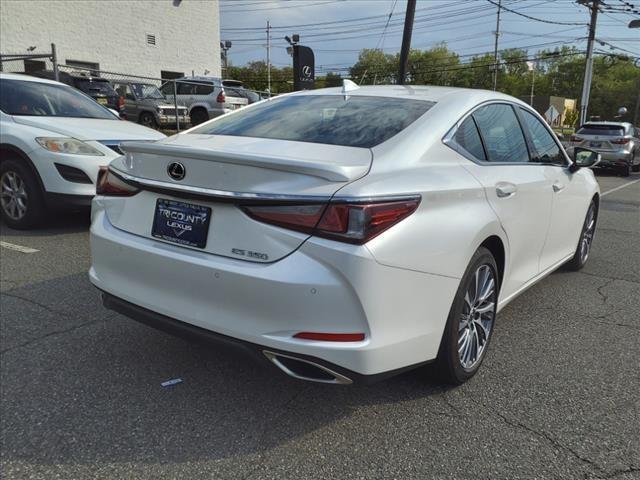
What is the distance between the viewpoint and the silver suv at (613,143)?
54.5ft

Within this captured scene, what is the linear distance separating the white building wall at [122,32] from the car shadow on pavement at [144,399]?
24308 mm

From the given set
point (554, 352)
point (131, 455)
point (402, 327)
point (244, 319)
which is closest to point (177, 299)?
point (244, 319)

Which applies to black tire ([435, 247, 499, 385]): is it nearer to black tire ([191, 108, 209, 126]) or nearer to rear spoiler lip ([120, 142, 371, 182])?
rear spoiler lip ([120, 142, 371, 182])

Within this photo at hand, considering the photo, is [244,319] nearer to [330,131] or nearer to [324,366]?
[324,366]

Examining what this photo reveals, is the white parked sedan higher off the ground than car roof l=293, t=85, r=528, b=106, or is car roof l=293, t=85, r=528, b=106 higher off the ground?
car roof l=293, t=85, r=528, b=106

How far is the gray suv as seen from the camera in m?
18.1

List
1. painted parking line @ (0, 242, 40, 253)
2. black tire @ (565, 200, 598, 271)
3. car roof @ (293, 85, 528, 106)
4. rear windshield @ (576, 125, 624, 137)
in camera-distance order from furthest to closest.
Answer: rear windshield @ (576, 125, 624, 137) < painted parking line @ (0, 242, 40, 253) < black tire @ (565, 200, 598, 271) < car roof @ (293, 85, 528, 106)

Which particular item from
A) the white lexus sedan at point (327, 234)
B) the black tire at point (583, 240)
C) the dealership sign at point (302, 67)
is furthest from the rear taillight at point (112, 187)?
the dealership sign at point (302, 67)

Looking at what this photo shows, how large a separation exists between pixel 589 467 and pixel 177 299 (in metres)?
1.94

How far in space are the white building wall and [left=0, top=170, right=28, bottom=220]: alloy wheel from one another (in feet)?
67.5

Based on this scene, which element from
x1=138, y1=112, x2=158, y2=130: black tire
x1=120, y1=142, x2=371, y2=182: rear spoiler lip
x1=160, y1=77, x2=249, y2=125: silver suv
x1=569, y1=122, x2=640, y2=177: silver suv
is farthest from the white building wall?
x1=120, y1=142, x2=371, y2=182: rear spoiler lip

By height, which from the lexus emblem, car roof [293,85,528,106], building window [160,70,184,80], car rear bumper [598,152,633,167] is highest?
building window [160,70,184,80]

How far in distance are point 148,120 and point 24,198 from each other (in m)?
13.1

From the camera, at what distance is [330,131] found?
291cm
